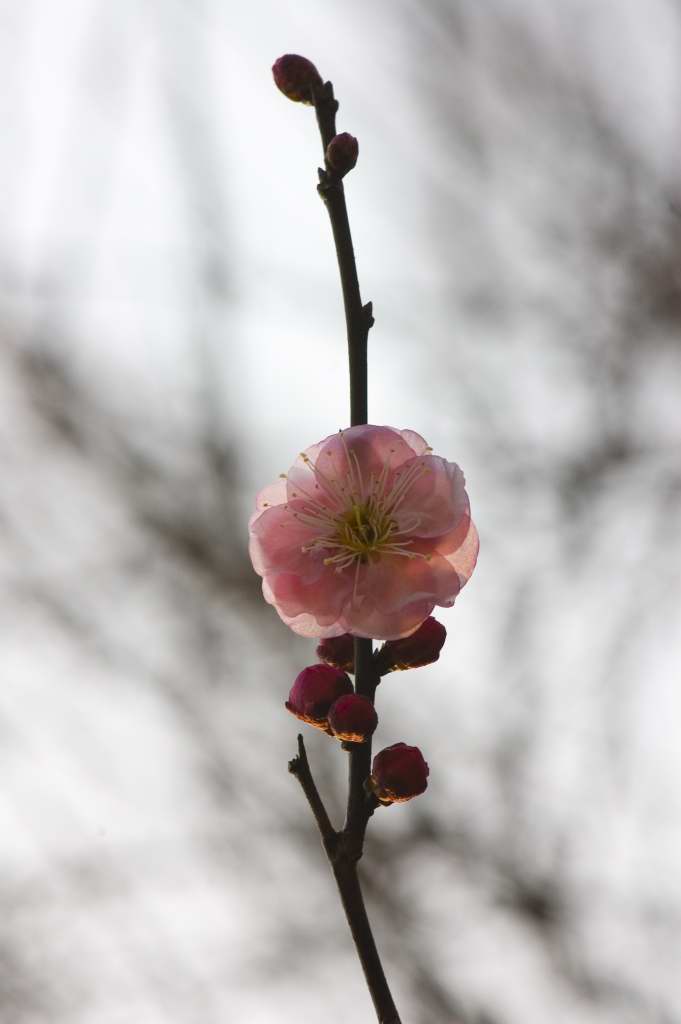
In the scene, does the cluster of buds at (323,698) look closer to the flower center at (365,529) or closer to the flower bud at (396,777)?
the flower bud at (396,777)

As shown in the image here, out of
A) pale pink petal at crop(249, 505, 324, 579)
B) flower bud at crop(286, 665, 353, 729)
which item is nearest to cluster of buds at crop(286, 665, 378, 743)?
flower bud at crop(286, 665, 353, 729)

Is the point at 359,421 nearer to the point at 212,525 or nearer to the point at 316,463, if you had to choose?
the point at 316,463

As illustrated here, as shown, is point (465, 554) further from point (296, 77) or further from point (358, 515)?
point (296, 77)

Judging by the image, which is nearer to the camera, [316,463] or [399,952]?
[316,463]

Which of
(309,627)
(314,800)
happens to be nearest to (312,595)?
(309,627)

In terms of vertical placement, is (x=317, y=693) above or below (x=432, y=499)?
below

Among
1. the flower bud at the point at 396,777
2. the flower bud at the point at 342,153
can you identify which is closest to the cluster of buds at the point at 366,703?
the flower bud at the point at 396,777

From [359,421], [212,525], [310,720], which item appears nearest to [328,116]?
[359,421]
